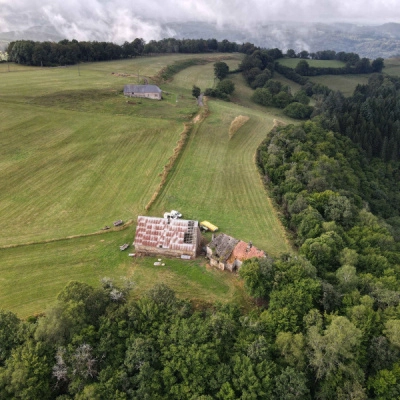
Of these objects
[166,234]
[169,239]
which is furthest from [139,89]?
[169,239]

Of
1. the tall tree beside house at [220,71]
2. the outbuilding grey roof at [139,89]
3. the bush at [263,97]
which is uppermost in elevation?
the tall tree beside house at [220,71]

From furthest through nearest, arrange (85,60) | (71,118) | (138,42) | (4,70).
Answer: (138,42)
(85,60)
(4,70)
(71,118)

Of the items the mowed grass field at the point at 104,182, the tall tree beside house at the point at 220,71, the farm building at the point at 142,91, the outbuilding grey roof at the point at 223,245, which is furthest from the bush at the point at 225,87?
the outbuilding grey roof at the point at 223,245

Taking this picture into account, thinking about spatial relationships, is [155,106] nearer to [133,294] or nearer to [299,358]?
[133,294]

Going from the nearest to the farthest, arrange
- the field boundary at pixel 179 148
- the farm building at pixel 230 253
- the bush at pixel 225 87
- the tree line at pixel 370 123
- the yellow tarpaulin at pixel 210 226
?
the farm building at pixel 230 253 → the yellow tarpaulin at pixel 210 226 → the field boundary at pixel 179 148 → the tree line at pixel 370 123 → the bush at pixel 225 87

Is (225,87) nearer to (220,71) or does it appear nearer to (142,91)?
(220,71)

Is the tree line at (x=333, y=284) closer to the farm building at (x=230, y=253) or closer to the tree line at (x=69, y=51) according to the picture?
the farm building at (x=230, y=253)

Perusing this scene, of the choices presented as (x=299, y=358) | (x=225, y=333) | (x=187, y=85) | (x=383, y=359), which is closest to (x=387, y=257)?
(x=383, y=359)
